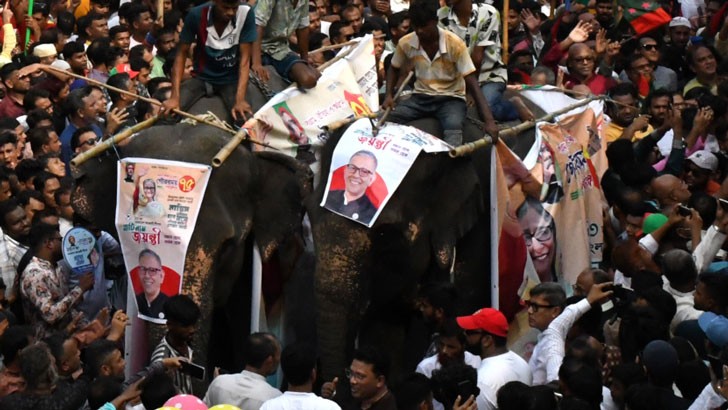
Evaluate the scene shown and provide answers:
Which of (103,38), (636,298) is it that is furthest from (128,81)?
(636,298)

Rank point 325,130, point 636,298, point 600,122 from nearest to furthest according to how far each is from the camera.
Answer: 1. point 636,298
2. point 325,130
3. point 600,122

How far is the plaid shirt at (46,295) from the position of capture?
13102 millimetres

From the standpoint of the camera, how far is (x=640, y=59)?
1877cm

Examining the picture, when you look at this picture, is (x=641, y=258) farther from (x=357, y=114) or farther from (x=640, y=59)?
(x=640, y=59)

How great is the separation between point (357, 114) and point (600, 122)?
2.30 metres

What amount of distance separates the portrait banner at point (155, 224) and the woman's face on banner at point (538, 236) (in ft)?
8.67

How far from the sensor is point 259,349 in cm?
1107

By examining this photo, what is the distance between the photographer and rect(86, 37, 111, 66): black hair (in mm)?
18031

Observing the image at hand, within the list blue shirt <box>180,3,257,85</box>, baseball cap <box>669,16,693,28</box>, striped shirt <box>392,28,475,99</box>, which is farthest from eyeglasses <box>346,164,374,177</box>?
baseball cap <box>669,16,693,28</box>

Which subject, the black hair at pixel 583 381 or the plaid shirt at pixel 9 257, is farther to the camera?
the plaid shirt at pixel 9 257

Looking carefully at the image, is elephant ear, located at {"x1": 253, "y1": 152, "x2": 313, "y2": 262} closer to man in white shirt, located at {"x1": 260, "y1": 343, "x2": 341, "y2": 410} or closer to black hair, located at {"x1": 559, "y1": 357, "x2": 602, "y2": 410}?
man in white shirt, located at {"x1": 260, "y1": 343, "x2": 341, "y2": 410}

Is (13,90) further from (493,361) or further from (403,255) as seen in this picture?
(493,361)

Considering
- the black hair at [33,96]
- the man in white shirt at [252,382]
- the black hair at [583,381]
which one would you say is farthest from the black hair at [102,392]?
the black hair at [33,96]

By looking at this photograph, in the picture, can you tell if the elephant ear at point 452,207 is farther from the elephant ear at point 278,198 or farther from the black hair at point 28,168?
→ the black hair at point 28,168
